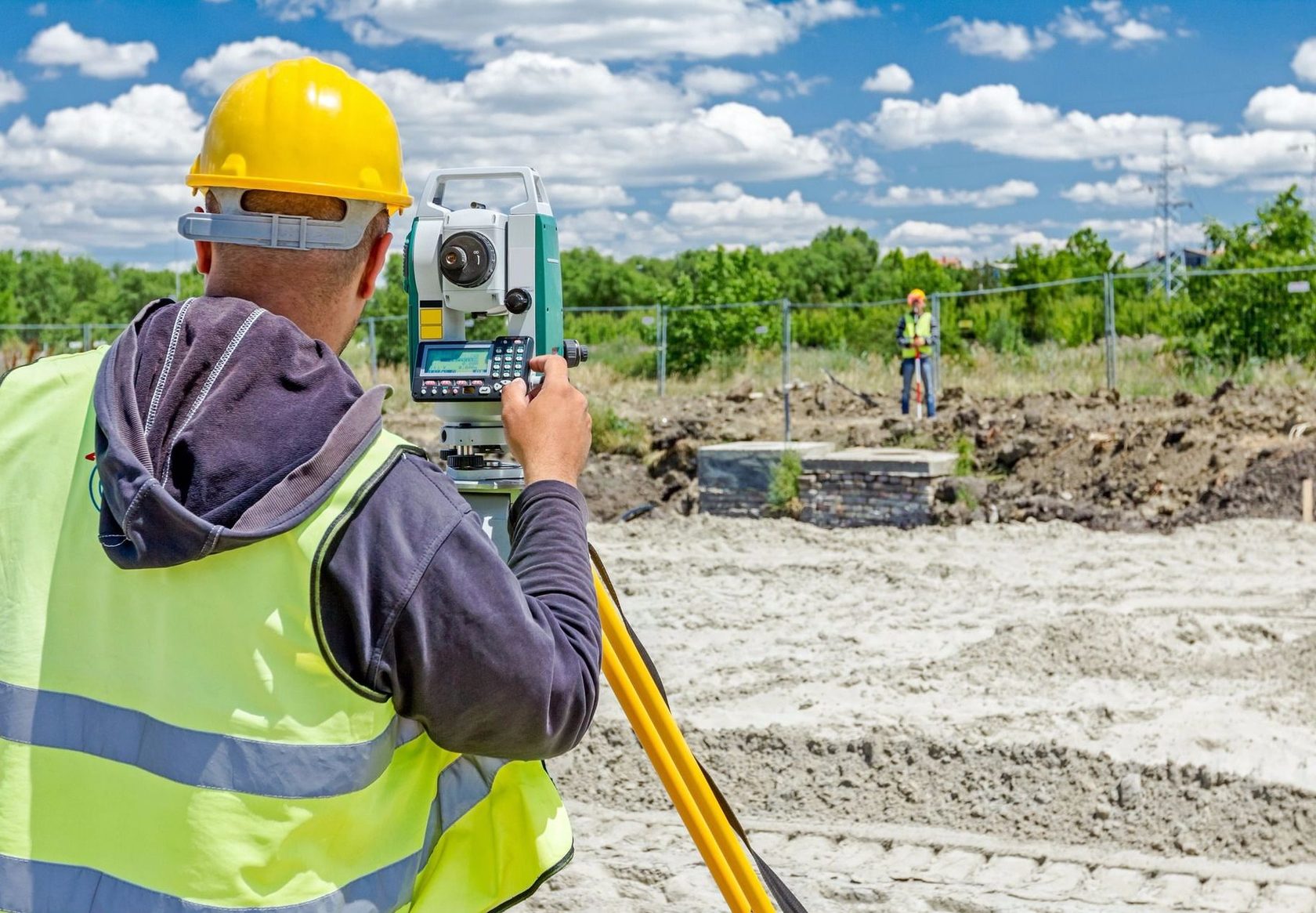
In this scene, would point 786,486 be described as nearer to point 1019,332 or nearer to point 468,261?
point 468,261

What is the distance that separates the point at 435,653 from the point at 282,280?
43cm

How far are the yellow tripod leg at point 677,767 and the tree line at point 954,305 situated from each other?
0.80m

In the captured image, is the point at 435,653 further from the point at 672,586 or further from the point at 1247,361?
the point at 1247,361

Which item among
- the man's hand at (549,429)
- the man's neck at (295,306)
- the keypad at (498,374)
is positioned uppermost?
the man's neck at (295,306)

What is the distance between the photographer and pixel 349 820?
1.28 meters

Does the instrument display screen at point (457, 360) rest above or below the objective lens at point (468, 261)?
below

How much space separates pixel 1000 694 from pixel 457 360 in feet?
12.4

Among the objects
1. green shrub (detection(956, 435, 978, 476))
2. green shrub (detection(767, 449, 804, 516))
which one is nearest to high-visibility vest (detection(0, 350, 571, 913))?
green shrub (detection(767, 449, 804, 516))

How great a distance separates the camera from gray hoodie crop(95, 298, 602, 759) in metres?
1.19

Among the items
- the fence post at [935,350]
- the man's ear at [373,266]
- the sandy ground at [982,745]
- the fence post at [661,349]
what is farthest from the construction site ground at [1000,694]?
the fence post at [661,349]

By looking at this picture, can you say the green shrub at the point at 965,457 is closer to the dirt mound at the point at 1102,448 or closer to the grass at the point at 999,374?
the dirt mound at the point at 1102,448

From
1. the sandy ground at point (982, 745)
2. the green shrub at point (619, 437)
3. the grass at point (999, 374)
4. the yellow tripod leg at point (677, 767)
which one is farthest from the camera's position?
the grass at point (999, 374)

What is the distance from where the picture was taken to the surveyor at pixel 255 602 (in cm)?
121

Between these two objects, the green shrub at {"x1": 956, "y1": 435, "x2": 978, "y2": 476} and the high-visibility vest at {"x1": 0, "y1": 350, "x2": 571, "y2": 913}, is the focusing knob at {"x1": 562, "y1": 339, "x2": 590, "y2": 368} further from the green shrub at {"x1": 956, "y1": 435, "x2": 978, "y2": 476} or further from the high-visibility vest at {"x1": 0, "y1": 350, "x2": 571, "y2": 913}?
the green shrub at {"x1": 956, "y1": 435, "x2": 978, "y2": 476}
